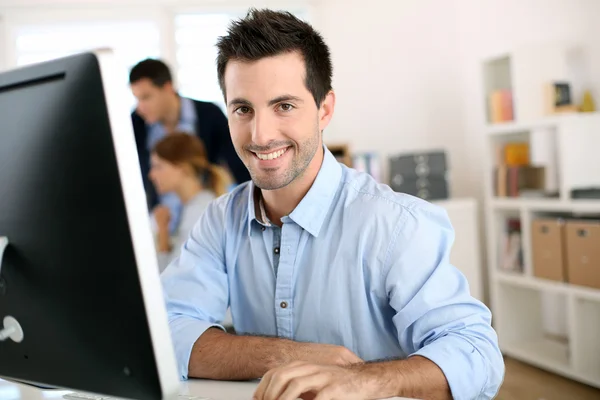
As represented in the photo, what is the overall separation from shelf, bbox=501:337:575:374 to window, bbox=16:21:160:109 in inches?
147

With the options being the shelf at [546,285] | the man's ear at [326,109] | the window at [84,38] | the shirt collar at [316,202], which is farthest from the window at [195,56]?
the shirt collar at [316,202]

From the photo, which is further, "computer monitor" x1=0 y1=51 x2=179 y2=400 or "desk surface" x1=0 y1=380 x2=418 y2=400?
"desk surface" x1=0 y1=380 x2=418 y2=400

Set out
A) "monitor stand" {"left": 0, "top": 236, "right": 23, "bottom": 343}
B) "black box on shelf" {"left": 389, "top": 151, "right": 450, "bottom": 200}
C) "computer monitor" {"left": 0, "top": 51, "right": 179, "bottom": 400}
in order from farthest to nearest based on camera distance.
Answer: "black box on shelf" {"left": 389, "top": 151, "right": 450, "bottom": 200} → "monitor stand" {"left": 0, "top": 236, "right": 23, "bottom": 343} → "computer monitor" {"left": 0, "top": 51, "right": 179, "bottom": 400}

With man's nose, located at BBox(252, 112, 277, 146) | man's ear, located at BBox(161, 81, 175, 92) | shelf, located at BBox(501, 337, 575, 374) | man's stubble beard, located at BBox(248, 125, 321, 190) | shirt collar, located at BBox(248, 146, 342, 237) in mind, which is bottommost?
shelf, located at BBox(501, 337, 575, 374)

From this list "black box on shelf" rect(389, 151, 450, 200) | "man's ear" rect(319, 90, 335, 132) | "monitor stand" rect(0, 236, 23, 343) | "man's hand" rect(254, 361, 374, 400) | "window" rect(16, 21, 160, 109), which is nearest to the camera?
"monitor stand" rect(0, 236, 23, 343)

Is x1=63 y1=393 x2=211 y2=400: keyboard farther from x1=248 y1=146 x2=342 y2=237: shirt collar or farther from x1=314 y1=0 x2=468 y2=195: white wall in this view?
x1=314 y1=0 x2=468 y2=195: white wall

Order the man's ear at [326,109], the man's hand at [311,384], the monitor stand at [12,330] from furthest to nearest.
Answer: the man's ear at [326,109], the man's hand at [311,384], the monitor stand at [12,330]

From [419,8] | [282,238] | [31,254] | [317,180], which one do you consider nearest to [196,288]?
[282,238]

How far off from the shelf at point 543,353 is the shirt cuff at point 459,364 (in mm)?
2516

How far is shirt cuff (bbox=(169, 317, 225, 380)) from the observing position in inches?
50.8

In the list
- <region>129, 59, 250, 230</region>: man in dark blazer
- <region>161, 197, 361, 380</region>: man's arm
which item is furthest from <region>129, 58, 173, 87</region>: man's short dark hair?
<region>161, 197, 361, 380</region>: man's arm

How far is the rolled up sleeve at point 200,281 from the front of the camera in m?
1.45

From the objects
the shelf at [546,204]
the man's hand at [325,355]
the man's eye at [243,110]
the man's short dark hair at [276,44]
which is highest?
the man's short dark hair at [276,44]

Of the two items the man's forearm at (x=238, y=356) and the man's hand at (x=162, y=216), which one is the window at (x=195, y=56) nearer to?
the man's hand at (x=162, y=216)
